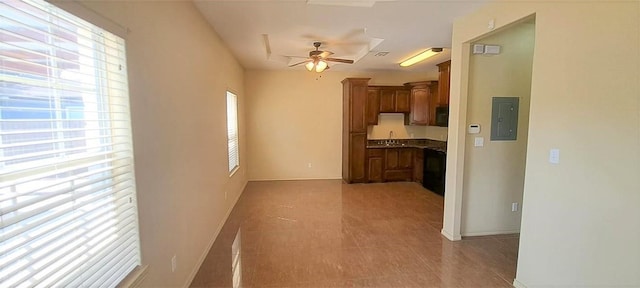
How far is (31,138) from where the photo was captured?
104 cm

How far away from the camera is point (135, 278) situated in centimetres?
160

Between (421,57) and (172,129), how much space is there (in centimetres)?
447

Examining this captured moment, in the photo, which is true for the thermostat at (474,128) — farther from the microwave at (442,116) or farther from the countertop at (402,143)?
the countertop at (402,143)

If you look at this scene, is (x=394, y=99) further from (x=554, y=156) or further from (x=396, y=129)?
(x=554, y=156)

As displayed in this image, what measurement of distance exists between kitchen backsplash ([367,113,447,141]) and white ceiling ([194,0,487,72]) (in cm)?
189

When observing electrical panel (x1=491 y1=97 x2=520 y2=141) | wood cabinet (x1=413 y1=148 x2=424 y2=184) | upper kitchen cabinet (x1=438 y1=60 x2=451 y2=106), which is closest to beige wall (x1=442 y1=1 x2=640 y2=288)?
electrical panel (x1=491 y1=97 x2=520 y2=141)

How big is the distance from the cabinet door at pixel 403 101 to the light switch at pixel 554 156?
4.46m

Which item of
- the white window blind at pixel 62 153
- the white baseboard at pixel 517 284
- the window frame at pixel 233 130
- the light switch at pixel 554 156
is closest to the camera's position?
the white window blind at pixel 62 153

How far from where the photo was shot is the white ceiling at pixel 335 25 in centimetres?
276

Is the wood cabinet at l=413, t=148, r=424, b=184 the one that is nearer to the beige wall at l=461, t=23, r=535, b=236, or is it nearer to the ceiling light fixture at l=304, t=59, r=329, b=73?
the beige wall at l=461, t=23, r=535, b=236

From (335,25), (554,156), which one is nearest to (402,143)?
(335,25)

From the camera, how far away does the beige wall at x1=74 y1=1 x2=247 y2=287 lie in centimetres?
172

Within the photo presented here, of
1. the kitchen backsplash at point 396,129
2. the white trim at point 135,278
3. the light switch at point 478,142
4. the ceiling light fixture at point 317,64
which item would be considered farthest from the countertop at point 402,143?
the white trim at point 135,278

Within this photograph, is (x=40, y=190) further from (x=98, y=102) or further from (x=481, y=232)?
(x=481, y=232)
